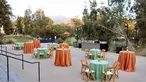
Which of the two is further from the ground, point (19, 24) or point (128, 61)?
point (19, 24)

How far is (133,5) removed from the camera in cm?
1512

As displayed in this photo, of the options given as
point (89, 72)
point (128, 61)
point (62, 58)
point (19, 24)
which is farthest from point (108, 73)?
point (19, 24)

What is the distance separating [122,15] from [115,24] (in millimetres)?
1672

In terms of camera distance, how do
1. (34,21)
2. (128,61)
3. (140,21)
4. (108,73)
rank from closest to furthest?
(108,73)
(128,61)
(140,21)
(34,21)

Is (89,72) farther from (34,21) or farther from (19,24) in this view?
(19,24)

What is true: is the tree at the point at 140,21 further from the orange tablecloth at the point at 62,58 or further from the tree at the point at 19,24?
the tree at the point at 19,24

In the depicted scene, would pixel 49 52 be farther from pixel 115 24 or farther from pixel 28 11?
pixel 28 11

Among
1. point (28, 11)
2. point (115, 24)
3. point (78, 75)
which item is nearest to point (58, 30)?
point (28, 11)

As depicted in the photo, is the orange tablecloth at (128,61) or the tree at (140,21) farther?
the tree at (140,21)

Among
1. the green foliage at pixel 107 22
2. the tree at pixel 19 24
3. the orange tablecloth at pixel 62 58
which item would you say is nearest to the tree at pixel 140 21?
the green foliage at pixel 107 22

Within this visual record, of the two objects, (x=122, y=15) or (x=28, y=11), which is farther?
(x=28, y=11)

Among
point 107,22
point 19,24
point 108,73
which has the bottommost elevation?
point 108,73

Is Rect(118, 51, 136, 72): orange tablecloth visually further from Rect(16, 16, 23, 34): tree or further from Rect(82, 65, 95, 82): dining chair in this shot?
Rect(16, 16, 23, 34): tree

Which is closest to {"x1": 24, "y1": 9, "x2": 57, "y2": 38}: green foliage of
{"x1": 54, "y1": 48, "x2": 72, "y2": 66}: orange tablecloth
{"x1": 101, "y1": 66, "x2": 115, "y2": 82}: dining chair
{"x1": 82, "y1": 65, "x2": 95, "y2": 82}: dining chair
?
{"x1": 54, "y1": 48, "x2": 72, "y2": 66}: orange tablecloth
